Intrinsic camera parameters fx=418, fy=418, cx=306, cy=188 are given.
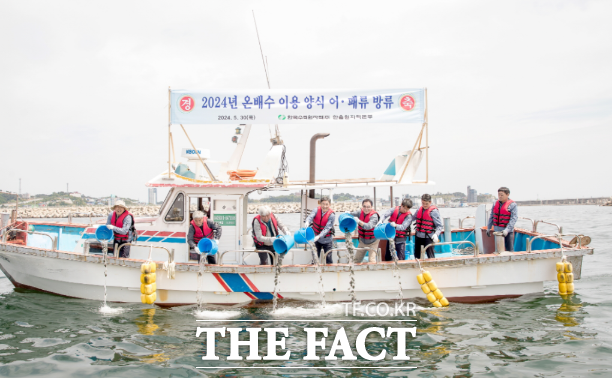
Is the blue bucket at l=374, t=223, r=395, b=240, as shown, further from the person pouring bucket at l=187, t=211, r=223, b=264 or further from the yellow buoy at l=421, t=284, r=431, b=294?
the person pouring bucket at l=187, t=211, r=223, b=264

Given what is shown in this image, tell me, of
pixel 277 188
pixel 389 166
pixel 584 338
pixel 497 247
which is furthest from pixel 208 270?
pixel 584 338

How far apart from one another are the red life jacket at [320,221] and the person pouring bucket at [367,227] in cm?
50

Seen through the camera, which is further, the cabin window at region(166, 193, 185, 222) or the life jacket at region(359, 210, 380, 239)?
the cabin window at region(166, 193, 185, 222)

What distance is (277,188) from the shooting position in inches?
353

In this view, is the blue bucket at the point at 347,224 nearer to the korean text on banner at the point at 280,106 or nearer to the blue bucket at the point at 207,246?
the korean text on banner at the point at 280,106

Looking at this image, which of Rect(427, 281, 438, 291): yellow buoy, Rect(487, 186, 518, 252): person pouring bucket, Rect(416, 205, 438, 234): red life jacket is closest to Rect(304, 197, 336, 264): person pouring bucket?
Rect(416, 205, 438, 234): red life jacket

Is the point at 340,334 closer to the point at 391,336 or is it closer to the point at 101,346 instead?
the point at 391,336

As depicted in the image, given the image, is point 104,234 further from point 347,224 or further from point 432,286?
point 432,286

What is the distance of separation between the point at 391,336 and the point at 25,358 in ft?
17.5

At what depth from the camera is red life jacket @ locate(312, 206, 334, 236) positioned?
325 inches

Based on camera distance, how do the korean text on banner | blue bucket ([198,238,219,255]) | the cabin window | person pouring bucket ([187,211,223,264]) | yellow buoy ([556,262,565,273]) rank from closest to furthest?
blue bucket ([198,238,219,255]), yellow buoy ([556,262,565,273]), person pouring bucket ([187,211,223,264]), the korean text on banner, the cabin window

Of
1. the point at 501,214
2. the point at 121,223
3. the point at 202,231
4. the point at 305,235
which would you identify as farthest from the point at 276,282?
the point at 501,214

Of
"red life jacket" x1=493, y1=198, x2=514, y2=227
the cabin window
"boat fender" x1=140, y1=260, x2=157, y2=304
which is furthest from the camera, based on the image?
the cabin window

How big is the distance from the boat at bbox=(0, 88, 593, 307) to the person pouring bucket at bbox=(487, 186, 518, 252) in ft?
1.29
